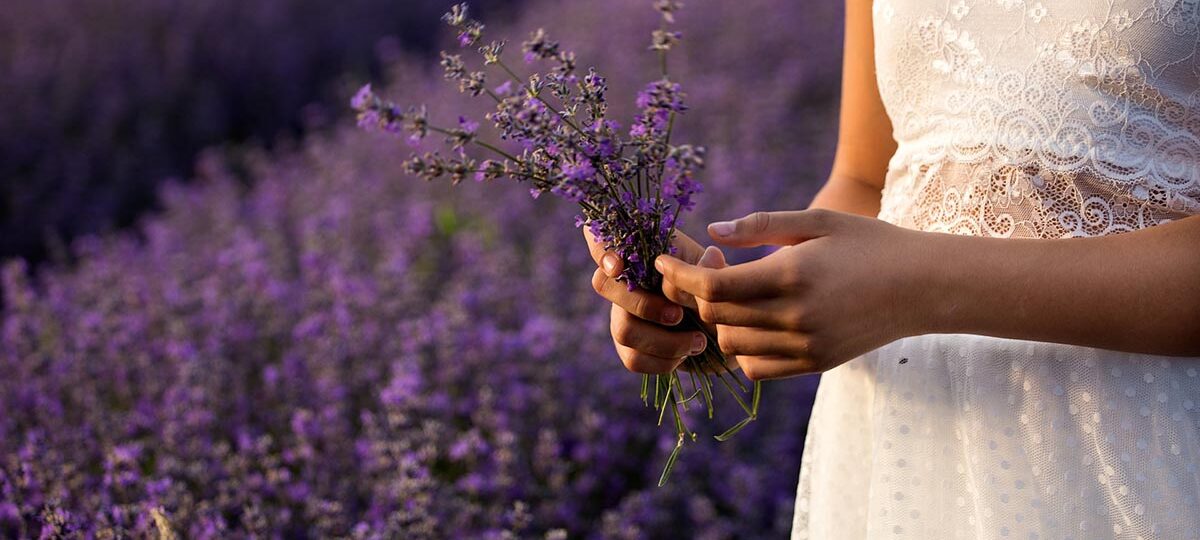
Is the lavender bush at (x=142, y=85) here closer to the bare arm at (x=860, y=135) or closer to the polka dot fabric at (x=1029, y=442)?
the bare arm at (x=860, y=135)

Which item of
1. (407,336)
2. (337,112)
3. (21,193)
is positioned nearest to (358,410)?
(407,336)

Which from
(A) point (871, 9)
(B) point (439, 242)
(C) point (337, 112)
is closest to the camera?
(A) point (871, 9)

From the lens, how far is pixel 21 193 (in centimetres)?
439

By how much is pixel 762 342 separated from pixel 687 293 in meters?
0.09

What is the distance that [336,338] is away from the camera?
2631 mm

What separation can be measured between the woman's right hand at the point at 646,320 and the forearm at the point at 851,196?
365 mm

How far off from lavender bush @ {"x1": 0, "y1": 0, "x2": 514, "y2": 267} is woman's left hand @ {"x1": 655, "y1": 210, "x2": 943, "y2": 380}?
3.74m

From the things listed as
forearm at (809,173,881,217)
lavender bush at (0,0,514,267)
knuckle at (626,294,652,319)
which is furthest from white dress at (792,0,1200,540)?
lavender bush at (0,0,514,267)

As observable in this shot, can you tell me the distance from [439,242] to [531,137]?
2640 millimetres

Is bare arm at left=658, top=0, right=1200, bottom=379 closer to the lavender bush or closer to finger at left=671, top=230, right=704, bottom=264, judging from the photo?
finger at left=671, top=230, right=704, bottom=264

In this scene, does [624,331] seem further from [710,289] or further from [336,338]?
[336,338]

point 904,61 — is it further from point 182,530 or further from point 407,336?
point 407,336

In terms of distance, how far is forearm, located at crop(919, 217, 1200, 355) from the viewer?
1.03 meters

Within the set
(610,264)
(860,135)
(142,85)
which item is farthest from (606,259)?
(142,85)
